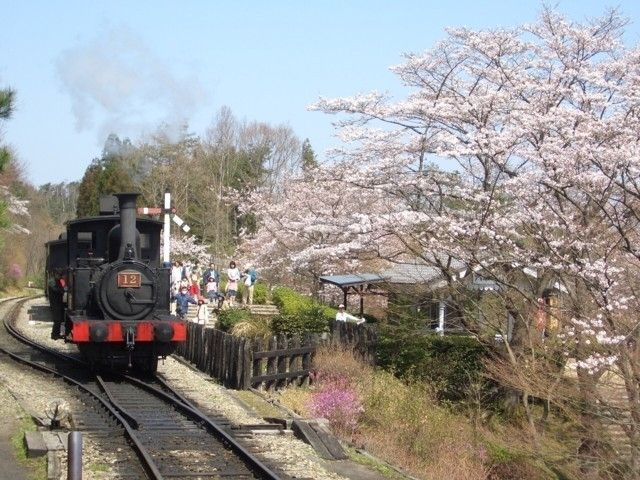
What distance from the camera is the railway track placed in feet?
29.5

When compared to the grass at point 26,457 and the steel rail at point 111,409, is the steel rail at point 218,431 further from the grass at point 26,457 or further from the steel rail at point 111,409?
the grass at point 26,457

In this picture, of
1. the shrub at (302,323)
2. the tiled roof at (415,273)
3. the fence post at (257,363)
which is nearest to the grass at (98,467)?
the fence post at (257,363)

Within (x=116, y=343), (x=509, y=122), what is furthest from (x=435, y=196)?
(x=116, y=343)

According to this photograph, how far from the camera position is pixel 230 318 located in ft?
70.6

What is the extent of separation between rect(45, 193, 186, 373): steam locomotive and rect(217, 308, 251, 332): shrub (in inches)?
188

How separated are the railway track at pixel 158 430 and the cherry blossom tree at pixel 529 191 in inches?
213

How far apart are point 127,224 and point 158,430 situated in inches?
214

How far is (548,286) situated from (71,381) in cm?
898

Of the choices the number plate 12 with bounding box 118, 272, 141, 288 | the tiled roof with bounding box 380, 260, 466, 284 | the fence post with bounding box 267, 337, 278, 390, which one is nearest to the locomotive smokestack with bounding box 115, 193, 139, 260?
the number plate 12 with bounding box 118, 272, 141, 288

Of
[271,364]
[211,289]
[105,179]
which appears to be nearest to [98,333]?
[271,364]

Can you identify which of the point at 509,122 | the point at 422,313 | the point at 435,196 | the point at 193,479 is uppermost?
the point at 509,122

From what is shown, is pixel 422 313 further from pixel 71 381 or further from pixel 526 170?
pixel 71 381

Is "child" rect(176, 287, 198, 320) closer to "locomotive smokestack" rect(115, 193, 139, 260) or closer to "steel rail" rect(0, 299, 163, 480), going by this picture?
"steel rail" rect(0, 299, 163, 480)

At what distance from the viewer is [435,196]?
1850cm
